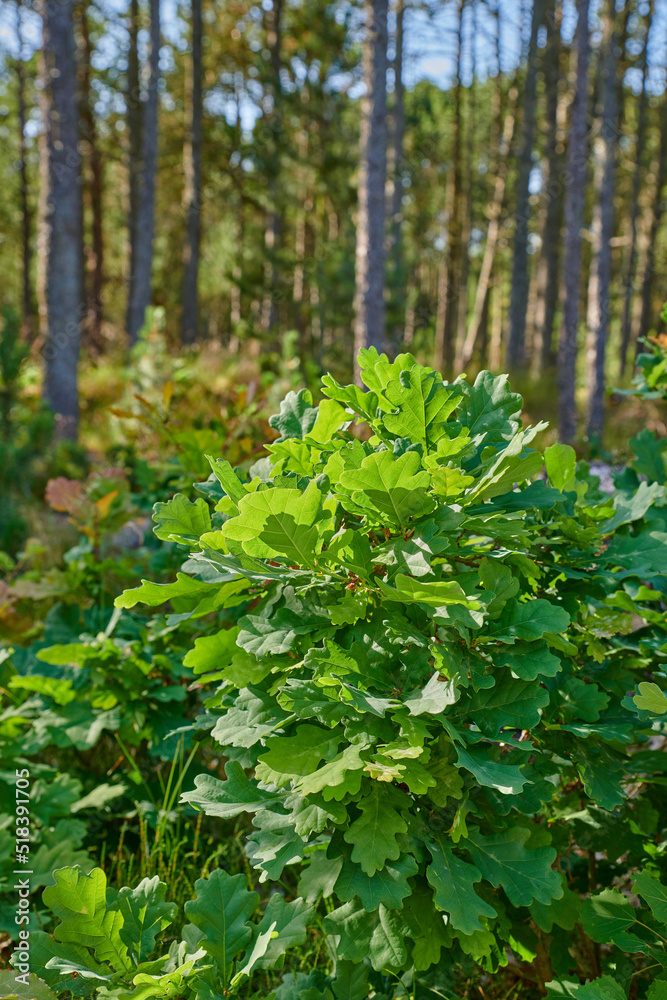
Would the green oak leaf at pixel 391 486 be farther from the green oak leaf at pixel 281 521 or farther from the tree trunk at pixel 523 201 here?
the tree trunk at pixel 523 201

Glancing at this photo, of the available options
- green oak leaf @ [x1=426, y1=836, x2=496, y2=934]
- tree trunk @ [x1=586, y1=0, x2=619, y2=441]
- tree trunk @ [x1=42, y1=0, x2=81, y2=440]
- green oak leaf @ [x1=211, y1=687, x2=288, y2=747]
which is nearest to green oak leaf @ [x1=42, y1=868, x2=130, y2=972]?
green oak leaf @ [x1=211, y1=687, x2=288, y2=747]

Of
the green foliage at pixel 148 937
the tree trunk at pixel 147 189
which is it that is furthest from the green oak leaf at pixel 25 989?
the tree trunk at pixel 147 189

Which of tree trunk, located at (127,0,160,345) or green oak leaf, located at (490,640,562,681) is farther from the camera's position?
tree trunk, located at (127,0,160,345)

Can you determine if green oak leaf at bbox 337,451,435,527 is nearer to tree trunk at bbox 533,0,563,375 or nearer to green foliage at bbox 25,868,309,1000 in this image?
green foliage at bbox 25,868,309,1000

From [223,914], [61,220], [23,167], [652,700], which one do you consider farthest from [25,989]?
[23,167]

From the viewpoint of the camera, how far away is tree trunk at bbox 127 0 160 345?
12.2 meters

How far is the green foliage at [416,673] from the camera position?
3.85 feet

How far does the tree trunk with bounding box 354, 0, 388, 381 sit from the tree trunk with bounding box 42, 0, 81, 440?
3.54 metres

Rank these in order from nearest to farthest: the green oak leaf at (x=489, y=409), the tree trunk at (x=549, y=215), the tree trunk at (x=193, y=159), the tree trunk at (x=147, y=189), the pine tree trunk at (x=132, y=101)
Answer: the green oak leaf at (x=489, y=409) < the tree trunk at (x=147, y=189) < the tree trunk at (x=193, y=159) < the tree trunk at (x=549, y=215) < the pine tree trunk at (x=132, y=101)

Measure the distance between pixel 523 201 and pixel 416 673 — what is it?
1584cm

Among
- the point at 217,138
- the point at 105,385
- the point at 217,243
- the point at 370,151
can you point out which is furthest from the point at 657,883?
the point at 217,243

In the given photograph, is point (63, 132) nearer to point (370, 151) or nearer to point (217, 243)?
point (370, 151)

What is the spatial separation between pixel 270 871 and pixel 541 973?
35.3 inches

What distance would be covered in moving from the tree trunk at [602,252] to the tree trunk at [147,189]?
25.6 ft
